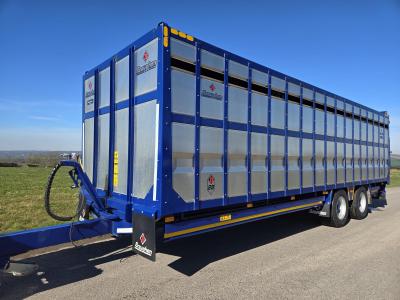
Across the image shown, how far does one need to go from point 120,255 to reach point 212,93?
3156mm

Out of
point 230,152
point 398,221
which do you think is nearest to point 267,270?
point 230,152

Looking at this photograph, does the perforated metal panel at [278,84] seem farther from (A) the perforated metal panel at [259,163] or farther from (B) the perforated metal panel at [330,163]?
(B) the perforated metal panel at [330,163]

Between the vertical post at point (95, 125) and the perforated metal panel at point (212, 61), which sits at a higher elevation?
the perforated metal panel at point (212, 61)

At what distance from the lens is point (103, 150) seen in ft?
19.4

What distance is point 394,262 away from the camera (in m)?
5.86

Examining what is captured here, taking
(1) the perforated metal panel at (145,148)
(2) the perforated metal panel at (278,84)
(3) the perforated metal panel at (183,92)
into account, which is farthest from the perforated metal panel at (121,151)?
(2) the perforated metal panel at (278,84)

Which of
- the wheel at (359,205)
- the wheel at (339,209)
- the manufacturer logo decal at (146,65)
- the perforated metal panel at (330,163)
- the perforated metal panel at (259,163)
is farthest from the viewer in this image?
the wheel at (359,205)

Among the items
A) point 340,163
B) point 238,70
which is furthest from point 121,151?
point 340,163

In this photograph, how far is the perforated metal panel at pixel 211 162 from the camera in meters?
5.00

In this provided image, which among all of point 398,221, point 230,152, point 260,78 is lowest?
point 398,221

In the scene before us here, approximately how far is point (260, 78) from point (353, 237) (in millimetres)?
4371

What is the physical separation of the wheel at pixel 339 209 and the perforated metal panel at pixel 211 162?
4.56 meters

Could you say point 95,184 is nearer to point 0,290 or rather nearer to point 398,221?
point 0,290

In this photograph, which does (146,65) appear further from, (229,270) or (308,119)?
(308,119)
